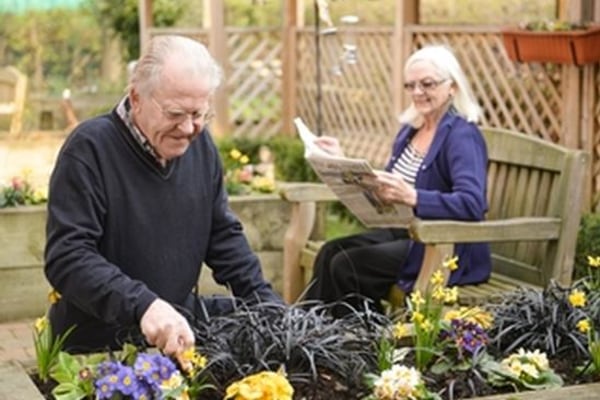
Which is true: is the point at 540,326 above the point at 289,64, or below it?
above

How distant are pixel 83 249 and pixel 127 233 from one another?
21cm

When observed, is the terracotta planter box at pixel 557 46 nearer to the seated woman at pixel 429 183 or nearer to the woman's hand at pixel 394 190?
the seated woman at pixel 429 183

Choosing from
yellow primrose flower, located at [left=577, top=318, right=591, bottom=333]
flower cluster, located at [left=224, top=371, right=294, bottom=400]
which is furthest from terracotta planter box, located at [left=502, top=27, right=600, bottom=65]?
flower cluster, located at [left=224, top=371, right=294, bottom=400]

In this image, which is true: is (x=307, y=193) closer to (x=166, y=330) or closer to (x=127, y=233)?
(x=127, y=233)

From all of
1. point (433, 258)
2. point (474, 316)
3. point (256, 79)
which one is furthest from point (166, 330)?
point (256, 79)

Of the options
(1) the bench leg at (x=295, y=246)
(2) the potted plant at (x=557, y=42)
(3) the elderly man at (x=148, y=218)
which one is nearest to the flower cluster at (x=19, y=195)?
(1) the bench leg at (x=295, y=246)

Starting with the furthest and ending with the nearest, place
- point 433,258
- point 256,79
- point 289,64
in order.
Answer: point 256,79 → point 289,64 → point 433,258

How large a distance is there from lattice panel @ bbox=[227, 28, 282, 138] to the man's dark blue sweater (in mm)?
9084

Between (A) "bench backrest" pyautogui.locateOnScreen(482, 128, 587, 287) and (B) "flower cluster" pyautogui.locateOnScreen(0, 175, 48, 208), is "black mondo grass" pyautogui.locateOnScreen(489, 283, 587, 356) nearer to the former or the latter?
(A) "bench backrest" pyautogui.locateOnScreen(482, 128, 587, 287)

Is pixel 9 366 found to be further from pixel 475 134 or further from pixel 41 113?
pixel 41 113

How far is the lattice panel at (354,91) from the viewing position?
35.6ft

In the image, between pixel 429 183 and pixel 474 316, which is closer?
pixel 474 316

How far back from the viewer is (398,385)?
9.01 ft

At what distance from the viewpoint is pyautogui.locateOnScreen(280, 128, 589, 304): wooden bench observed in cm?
468
